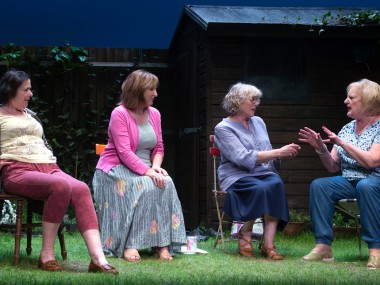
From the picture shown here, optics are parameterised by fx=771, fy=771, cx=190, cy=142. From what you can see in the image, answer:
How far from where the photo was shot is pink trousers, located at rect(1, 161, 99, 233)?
4.77 m

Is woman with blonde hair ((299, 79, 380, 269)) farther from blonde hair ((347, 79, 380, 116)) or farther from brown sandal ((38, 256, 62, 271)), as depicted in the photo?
brown sandal ((38, 256, 62, 271))

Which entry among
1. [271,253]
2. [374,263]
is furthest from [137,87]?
[374,263]

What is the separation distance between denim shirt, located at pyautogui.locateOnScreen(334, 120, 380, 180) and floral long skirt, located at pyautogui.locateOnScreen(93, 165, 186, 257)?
1.28 m

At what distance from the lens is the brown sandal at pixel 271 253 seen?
5672mm

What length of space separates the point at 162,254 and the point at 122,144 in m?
0.84

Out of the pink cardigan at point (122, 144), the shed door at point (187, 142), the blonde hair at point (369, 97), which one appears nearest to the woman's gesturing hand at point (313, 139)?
the blonde hair at point (369, 97)

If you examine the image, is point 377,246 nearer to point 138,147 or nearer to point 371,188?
point 371,188

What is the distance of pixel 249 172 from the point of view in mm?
5996

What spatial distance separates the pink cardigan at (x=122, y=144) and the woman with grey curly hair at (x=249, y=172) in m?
0.63

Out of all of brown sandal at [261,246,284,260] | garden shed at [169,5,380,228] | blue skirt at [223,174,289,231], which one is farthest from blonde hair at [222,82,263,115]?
garden shed at [169,5,380,228]

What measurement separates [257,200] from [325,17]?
129 inches

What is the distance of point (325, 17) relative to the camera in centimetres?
833

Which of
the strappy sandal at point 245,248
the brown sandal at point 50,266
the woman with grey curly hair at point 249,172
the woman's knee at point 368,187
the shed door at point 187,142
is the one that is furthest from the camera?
the shed door at point 187,142

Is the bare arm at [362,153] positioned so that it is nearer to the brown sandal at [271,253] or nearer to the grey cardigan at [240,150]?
the grey cardigan at [240,150]
